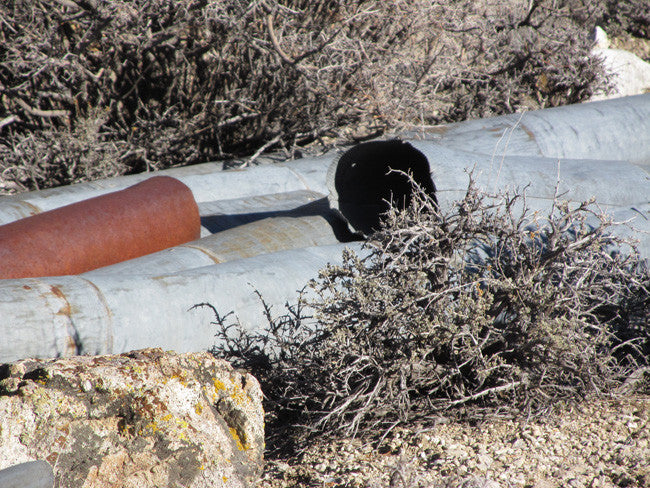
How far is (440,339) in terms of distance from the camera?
8.95ft

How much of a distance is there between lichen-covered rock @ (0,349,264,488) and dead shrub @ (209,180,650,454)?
0.59 meters

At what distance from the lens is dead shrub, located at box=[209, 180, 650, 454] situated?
106 inches

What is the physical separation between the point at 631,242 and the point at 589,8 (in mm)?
9014

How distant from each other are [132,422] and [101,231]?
2093 mm

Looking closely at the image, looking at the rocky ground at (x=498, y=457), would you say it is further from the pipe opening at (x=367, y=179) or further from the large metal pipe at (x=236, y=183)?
the large metal pipe at (x=236, y=183)

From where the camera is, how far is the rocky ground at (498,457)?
232cm

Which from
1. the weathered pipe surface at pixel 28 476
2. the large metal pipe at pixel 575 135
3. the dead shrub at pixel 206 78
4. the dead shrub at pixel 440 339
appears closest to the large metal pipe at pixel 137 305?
the dead shrub at pixel 440 339

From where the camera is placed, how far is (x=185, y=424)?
2.01 m

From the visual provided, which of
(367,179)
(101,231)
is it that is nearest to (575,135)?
(367,179)

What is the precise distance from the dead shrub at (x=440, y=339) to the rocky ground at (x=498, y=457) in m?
0.09

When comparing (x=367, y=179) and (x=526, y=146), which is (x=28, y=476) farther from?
(x=526, y=146)

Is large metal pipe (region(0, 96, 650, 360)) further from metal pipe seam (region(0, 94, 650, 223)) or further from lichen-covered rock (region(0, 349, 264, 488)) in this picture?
lichen-covered rock (region(0, 349, 264, 488))

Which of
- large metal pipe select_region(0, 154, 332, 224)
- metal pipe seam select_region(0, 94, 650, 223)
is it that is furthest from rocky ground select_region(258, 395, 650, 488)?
large metal pipe select_region(0, 154, 332, 224)

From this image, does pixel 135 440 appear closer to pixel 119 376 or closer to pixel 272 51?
pixel 119 376
